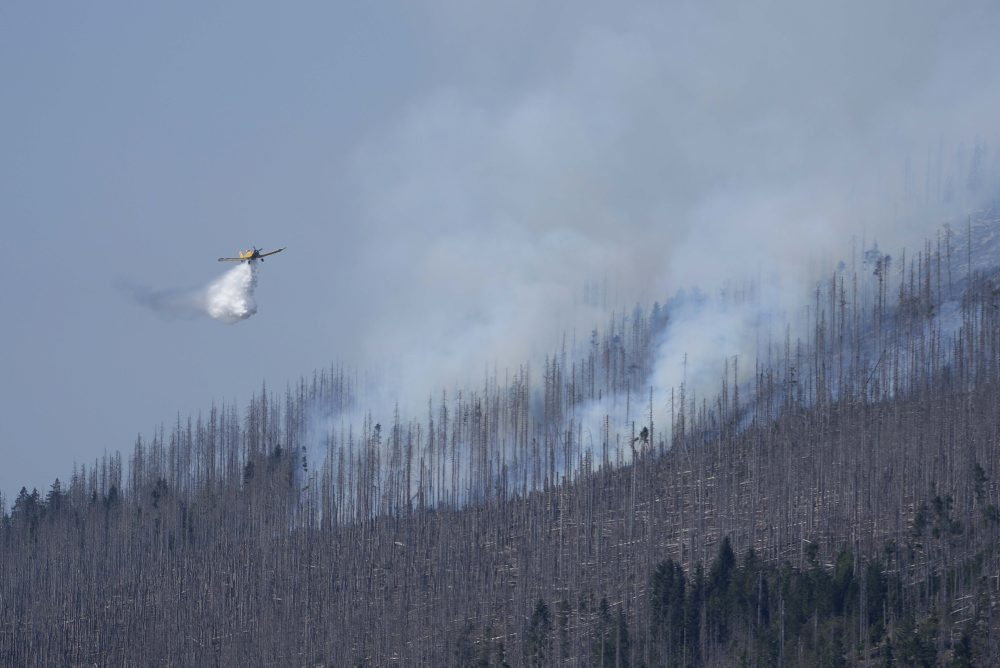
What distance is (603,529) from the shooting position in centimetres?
12525

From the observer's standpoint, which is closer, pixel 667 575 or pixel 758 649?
Result: pixel 758 649

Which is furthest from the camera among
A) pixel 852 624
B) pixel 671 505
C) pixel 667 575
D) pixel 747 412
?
pixel 747 412

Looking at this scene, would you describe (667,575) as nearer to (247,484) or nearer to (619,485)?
(619,485)

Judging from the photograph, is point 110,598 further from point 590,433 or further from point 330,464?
point 590,433

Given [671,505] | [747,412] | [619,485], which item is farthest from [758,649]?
[747,412]

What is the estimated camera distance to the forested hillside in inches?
4006

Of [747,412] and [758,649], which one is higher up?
[747,412]

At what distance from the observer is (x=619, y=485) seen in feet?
437

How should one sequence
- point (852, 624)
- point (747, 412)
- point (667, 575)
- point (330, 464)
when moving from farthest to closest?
1. point (330, 464)
2. point (747, 412)
3. point (667, 575)
4. point (852, 624)

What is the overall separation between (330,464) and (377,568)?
91.7 ft

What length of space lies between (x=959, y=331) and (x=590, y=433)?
3360 centimetres

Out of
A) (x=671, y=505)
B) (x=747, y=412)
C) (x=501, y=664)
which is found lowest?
(x=501, y=664)

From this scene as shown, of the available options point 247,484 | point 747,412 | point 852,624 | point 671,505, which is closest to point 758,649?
point 852,624

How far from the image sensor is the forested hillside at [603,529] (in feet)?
334
